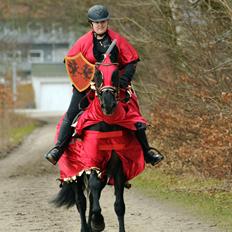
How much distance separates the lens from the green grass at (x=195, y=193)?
11.9m

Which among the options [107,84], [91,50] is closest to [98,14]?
[91,50]

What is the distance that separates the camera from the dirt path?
35.9 ft

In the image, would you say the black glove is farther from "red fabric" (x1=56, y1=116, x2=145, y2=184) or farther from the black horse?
"red fabric" (x1=56, y1=116, x2=145, y2=184)

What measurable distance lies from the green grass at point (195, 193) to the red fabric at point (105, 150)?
170 centimetres

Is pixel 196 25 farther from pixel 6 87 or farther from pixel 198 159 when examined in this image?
pixel 6 87

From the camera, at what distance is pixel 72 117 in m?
10.0

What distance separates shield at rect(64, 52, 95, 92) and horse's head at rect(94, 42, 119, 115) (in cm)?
43

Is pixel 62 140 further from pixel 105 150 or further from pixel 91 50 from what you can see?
pixel 91 50

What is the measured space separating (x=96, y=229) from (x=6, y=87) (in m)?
22.1

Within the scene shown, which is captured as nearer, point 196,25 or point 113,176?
point 113,176

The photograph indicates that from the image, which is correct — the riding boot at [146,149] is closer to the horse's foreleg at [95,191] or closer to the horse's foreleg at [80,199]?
the horse's foreleg at [95,191]

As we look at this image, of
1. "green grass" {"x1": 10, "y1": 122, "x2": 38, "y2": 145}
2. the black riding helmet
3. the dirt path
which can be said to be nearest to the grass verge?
"green grass" {"x1": 10, "y1": 122, "x2": 38, "y2": 145}

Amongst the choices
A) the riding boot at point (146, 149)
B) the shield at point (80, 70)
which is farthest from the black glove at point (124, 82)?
the riding boot at point (146, 149)

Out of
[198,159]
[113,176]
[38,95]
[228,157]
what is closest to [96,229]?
[113,176]
